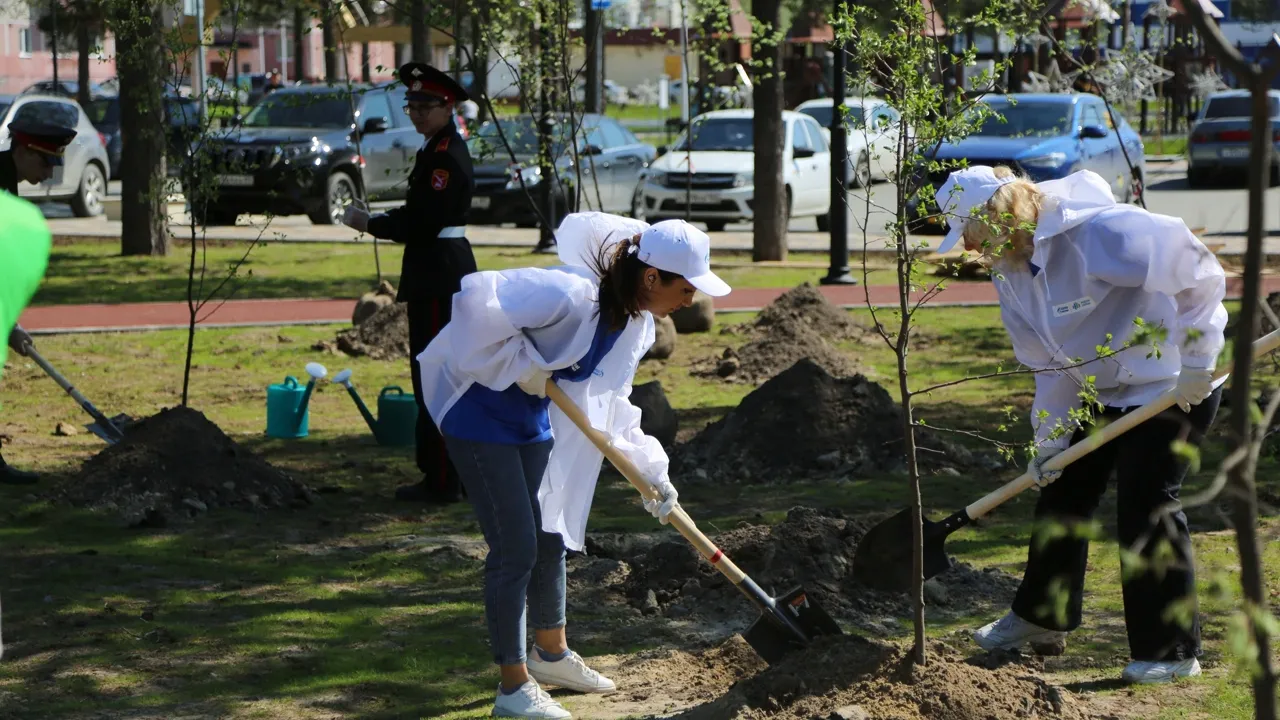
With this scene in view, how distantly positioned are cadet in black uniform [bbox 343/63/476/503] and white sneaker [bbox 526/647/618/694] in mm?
2241

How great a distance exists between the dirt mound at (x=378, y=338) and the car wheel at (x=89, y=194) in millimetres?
13393

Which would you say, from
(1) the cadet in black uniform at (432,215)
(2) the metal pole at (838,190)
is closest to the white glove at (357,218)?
(1) the cadet in black uniform at (432,215)

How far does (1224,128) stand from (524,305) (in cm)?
2565

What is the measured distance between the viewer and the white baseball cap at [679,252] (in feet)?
14.4

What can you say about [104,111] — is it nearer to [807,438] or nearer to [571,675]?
[807,438]

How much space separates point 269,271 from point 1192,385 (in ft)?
44.2

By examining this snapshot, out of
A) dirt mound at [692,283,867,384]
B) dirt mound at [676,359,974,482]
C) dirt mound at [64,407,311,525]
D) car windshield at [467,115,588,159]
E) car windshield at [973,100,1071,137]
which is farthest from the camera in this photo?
car windshield at [973,100,1071,137]

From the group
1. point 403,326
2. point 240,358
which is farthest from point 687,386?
point 240,358

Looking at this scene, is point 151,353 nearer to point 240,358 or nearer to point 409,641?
point 240,358

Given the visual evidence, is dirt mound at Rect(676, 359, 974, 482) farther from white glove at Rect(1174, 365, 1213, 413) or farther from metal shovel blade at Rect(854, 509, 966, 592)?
white glove at Rect(1174, 365, 1213, 413)

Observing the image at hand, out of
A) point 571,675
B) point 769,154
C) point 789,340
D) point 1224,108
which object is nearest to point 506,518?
point 571,675

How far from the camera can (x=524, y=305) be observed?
445cm

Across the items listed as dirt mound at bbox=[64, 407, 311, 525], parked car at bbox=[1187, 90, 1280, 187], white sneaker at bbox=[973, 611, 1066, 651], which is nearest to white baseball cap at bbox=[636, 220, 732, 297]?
Answer: white sneaker at bbox=[973, 611, 1066, 651]

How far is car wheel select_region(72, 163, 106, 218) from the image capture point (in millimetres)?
23891
